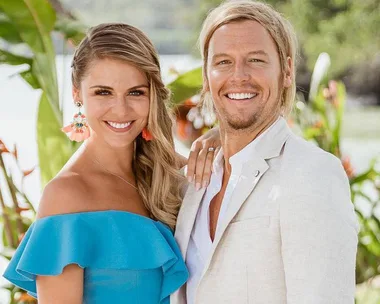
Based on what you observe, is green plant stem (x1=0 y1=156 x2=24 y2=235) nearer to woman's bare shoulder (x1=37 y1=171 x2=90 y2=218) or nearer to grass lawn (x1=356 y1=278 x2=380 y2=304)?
woman's bare shoulder (x1=37 y1=171 x2=90 y2=218)

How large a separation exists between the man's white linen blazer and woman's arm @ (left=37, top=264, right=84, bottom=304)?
1.26ft

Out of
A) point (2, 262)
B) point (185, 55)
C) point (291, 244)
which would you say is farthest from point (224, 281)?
point (185, 55)

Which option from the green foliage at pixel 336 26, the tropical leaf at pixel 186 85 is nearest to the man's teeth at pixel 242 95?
the tropical leaf at pixel 186 85

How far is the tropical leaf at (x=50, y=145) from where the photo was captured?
321cm

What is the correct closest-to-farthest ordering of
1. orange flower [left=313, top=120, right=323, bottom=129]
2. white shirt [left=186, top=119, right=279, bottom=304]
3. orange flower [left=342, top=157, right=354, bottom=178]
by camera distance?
white shirt [left=186, top=119, right=279, bottom=304] < orange flower [left=342, top=157, right=354, bottom=178] < orange flower [left=313, top=120, right=323, bottom=129]

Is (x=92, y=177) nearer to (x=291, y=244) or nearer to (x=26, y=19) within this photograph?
(x=291, y=244)

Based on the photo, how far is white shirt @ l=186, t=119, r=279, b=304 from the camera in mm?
2104

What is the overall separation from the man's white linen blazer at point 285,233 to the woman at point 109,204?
10.6 inches

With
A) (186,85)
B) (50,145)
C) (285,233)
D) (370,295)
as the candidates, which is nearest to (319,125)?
(186,85)

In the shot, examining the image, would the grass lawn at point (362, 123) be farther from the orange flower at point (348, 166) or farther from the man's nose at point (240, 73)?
the man's nose at point (240, 73)

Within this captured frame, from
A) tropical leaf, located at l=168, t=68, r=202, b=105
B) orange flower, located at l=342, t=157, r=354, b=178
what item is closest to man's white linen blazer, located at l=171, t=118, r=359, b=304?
tropical leaf, located at l=168, t=68, r=202, b=105

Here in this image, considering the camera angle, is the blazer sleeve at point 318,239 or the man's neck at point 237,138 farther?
the man's neck at point 237,138

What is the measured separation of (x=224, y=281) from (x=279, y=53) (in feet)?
2.31

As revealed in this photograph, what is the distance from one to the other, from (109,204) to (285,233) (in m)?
0.67
